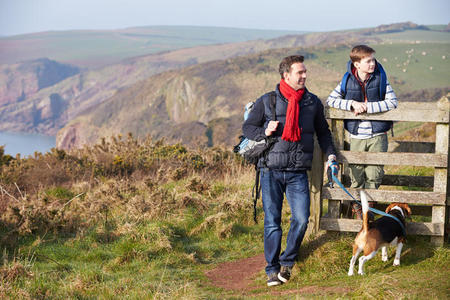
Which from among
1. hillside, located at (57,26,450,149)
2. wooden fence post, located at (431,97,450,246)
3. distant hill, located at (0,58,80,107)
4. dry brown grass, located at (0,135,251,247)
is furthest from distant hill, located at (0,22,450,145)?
distant hill, located at (0,58,80,107)

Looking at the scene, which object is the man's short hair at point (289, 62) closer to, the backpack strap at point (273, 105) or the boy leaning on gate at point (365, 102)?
the backpack strap at point (273, 105)

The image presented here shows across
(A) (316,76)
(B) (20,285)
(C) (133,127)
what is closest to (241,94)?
(A) (316,76)

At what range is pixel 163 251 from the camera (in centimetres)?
665

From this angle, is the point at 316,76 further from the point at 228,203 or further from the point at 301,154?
the point at 301,154

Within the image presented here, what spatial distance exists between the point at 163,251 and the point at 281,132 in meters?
2.65

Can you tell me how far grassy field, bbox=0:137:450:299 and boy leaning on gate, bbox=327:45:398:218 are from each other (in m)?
0.82

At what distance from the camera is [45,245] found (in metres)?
7.13

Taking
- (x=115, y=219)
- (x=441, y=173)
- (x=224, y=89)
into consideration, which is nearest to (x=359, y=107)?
Answer: (x=441, y=173)

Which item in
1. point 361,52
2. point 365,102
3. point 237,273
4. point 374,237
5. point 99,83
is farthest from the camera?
point 99,83

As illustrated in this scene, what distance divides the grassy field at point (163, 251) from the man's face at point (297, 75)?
1.94 metres

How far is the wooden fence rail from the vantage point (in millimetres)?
5402

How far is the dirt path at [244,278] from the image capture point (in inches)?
189

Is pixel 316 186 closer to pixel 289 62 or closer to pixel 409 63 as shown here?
pixel 289 62

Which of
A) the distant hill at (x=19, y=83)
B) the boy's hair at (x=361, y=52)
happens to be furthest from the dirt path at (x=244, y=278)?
the distant hill at (x=19, y=83)
